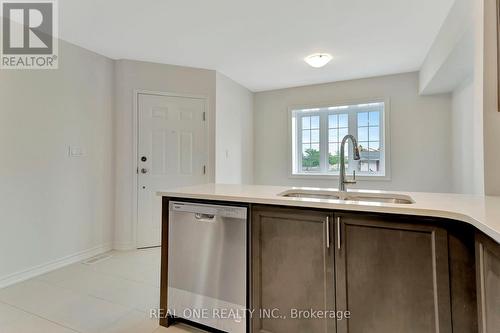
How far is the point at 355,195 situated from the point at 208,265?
1032mm

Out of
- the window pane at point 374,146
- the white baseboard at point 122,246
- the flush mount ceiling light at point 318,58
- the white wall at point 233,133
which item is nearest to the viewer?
the flush mount ceiling light at point 318,58

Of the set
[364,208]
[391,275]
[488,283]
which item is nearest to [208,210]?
[364,208]

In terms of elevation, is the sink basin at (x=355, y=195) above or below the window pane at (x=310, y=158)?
below

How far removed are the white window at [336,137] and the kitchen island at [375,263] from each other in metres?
2.77

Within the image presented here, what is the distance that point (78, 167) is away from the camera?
9.78 feet

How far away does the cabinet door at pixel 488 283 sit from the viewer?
94 centimetres

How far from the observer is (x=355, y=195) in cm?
177

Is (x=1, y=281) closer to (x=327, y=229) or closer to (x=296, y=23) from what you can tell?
(x=327, y=229)

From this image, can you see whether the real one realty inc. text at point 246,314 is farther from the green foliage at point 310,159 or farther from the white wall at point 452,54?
the green foliage at point 310,159

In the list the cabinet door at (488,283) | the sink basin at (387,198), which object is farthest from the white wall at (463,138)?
the cabinet door at (488,283)

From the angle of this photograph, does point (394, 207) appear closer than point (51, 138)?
Yes

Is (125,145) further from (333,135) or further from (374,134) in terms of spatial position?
(374,134)

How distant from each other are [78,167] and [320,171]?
3451mm

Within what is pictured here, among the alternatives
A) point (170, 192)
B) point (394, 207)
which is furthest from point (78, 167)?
point (394, 207)
